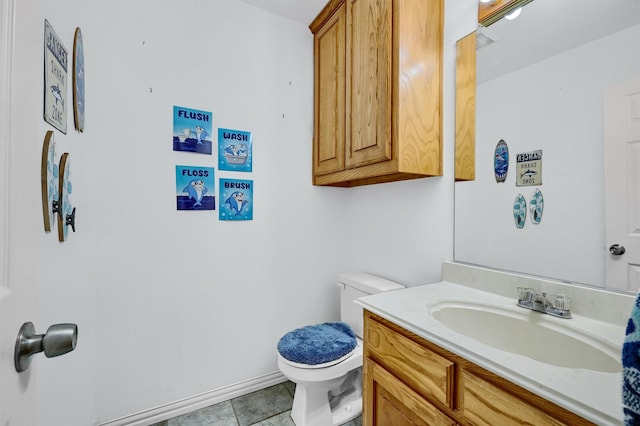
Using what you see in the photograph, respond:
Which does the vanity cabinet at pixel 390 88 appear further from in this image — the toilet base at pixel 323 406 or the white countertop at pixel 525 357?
the toilet base at pixel 323 406

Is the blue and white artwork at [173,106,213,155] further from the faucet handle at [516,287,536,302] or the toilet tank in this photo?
the faucet handle at [516,287,536,302]

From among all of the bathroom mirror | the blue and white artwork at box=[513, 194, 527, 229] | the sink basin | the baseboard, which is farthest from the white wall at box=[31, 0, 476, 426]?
the sink basin

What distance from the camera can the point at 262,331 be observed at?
1.76 m

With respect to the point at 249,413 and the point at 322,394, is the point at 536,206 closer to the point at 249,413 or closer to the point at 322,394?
the point at 322,394

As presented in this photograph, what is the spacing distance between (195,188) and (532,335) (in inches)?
65.2

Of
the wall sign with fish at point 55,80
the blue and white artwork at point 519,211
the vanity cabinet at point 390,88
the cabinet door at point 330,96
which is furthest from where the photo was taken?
the cabinet door at point 330,96

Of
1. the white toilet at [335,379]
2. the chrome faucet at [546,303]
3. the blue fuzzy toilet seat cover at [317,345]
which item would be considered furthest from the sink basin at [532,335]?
the blue fuzzy toilet seat cover at [317,345]

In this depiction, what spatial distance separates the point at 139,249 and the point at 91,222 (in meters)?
0.24

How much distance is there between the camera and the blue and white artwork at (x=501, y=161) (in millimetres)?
1158

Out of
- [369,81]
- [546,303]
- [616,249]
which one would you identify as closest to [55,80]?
[369,81]

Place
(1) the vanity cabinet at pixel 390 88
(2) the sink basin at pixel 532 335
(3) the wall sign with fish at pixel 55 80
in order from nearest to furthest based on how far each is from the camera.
Result: (2) the sink basin at pixel 532 335 → (3) the wall sign with fish at pixel 55 80 → (1) the vanity cabinet at pixel 390 88

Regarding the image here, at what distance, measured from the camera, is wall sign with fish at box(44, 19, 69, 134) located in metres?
0.85

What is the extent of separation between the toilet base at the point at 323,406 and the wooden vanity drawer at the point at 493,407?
867 mm

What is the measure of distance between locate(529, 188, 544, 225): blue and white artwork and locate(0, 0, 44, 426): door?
4.79 feet
